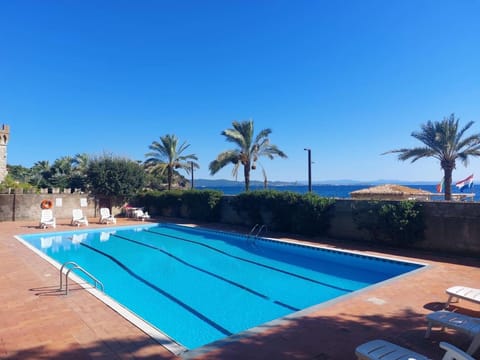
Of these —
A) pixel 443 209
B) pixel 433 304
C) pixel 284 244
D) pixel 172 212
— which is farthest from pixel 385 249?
pixel 172 212

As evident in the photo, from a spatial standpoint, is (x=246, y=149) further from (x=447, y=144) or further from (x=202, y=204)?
(x=447, y=144)

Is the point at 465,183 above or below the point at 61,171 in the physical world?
below

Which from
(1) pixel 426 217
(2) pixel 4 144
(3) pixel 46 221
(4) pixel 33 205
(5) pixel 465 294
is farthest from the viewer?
(2) pixel 4 144

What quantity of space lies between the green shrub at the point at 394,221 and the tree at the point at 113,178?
17.5 meters

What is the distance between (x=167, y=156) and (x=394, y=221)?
20.6 metres

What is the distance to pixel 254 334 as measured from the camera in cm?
433

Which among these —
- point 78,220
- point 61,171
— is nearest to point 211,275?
point 78,220

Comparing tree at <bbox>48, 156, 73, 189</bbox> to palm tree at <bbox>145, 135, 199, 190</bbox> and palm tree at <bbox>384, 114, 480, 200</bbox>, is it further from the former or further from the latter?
palm tree at <bbox>384, 114, 480, 200</bbox>

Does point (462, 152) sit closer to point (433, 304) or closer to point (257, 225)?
point (257, 225)

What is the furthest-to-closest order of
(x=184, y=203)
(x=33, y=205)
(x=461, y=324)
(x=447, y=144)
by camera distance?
(x=184, y=203)
(x=33, y=205)
(x=447, y=144)
(x=461, y=324)

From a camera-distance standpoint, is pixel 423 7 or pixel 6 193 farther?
pixel 6 193

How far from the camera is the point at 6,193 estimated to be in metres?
19.2

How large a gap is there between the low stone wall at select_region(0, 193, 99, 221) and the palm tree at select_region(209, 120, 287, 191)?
1009 centimetres

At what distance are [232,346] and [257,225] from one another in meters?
11.9
